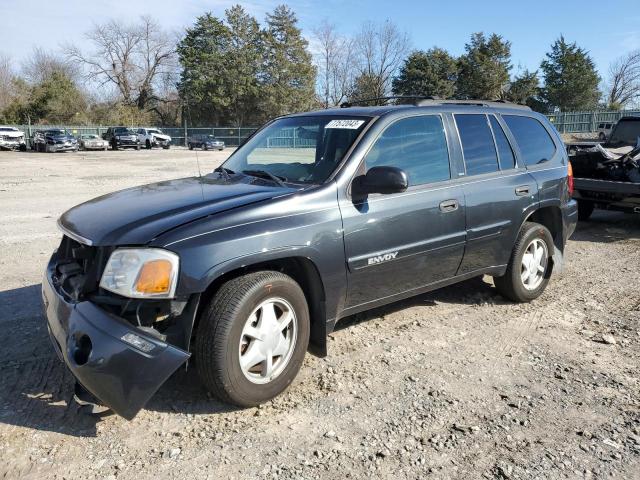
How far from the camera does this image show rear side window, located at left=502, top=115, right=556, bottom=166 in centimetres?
484

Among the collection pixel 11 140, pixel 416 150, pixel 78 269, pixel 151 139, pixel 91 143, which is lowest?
pixel 78 269

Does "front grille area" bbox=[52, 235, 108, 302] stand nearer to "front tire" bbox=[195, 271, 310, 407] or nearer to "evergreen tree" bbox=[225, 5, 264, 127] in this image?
"front tire" bbox=[195, 271, 310, 407]

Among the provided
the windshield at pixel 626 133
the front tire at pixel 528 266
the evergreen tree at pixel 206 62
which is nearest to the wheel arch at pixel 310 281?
the front tire at pixel 528 266

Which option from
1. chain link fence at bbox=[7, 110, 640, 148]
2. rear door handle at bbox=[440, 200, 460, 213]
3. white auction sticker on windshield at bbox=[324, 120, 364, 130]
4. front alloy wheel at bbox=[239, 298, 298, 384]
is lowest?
front alloy wheel at bbox=[239, 298, 298, 384]

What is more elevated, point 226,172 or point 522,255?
point 226,172

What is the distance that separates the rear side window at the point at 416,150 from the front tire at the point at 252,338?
3.85 feet

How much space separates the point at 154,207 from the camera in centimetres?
321

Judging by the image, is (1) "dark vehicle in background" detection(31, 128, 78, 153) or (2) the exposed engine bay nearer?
(2) the exposed engine bay

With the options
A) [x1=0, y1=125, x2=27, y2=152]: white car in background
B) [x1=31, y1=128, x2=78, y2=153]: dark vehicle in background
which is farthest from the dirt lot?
[x1=0, y1=125, x2=27, y2=152]: white car in background

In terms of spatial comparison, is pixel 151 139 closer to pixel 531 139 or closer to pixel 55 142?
pixel 55 142

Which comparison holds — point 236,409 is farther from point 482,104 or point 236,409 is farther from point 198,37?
point 198,37

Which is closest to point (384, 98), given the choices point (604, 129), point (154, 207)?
point (154, 207)

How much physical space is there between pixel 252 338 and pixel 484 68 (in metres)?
58.8

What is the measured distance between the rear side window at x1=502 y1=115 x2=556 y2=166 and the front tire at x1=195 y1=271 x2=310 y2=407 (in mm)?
2833
